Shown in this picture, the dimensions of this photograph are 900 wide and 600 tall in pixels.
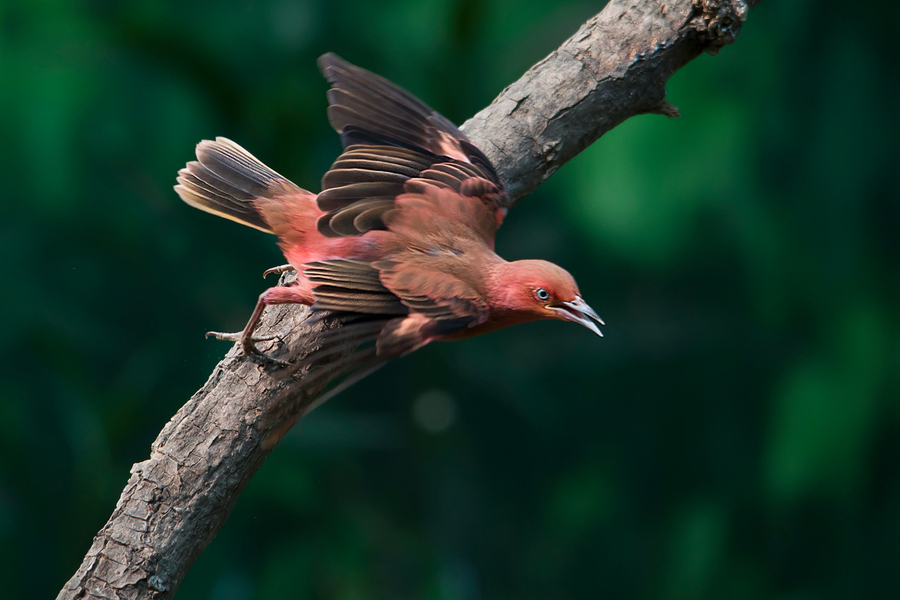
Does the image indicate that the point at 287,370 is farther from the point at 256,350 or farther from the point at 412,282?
the point at 412,282

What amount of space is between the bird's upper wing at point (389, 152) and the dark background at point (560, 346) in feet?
3.26

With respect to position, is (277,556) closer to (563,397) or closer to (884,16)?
(563,397)

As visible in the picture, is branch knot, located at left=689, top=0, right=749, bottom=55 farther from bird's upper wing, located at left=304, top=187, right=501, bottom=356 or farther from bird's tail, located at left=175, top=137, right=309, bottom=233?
bird's tail, located at left=175, top=137, right=309, bottom=233

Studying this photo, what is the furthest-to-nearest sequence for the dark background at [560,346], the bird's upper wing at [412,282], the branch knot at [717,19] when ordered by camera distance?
the dark background at [560,346]
the branch knot at [717,19]
the bird's upper wing at [412,282]

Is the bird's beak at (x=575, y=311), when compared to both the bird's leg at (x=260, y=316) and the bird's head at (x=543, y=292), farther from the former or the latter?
the bird's leg at (x=260, y=316)

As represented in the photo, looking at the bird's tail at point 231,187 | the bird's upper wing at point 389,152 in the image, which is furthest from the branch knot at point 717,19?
the bird's tail at point 231,187

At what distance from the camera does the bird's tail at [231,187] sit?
1537 mm

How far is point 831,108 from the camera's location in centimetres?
265

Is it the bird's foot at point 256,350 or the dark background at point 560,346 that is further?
the dark background at point 560,346

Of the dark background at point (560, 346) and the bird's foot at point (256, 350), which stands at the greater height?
the dark background at point (560, 346)

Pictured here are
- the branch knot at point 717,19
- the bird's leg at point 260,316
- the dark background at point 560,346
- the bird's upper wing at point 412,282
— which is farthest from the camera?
the dark background at point 560,346

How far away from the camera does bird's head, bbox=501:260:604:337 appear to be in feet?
4.17

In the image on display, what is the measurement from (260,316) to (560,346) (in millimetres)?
1466

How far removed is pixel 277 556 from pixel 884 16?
9.99ft
